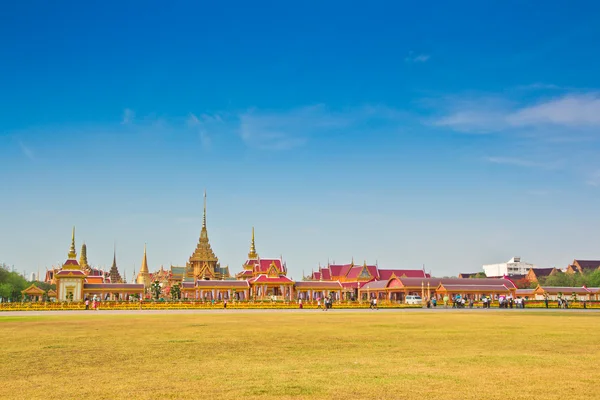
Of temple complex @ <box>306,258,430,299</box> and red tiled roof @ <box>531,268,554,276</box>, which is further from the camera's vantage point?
red tiled roof @ <box>531,268,554,276</box>

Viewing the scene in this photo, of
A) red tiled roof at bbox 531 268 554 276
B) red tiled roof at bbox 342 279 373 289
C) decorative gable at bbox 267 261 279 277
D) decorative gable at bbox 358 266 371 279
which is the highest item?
decorative gable at bbox 267 261 279 277

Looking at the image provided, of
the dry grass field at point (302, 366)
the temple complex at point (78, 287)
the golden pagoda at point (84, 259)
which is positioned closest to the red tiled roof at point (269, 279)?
the temple complex at point (78, 287)

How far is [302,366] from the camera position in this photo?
1483 centimetres

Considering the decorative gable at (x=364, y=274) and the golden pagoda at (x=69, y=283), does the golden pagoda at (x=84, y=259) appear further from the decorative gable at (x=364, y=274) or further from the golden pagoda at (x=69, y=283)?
the decorative gable at (x=364, y=274)

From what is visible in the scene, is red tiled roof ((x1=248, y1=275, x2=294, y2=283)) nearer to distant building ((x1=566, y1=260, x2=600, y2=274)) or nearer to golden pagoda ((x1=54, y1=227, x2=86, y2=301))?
golden pagoda ((x1=54, y1=227, x2=86, y2=301))

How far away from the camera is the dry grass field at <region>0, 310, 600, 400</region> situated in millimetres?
11469

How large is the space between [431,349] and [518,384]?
646cm

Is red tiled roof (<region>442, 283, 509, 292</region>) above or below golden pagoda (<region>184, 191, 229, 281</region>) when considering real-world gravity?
below

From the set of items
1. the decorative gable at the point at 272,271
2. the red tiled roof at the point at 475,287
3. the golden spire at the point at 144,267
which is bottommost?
the red tiled roof at the point at 475,287

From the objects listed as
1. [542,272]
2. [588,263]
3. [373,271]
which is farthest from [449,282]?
[588,263]

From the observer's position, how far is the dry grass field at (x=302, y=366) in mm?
11469

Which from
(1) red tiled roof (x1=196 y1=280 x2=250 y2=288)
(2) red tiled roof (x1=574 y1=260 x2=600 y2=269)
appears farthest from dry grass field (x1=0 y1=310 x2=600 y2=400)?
(2) red tiled roof (x1=574 y1=260 x2=600 y2=269)

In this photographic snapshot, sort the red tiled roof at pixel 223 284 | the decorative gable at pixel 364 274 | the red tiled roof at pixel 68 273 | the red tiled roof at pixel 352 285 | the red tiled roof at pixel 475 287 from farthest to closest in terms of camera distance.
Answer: the decorative gable at pixel 364 274 < the red tiled roof at pixel 352 285 < the red tiled roof at pixel 223 284 < the red tiled roof at pixel 68 273 < the red tiled roof at pixel 475 287

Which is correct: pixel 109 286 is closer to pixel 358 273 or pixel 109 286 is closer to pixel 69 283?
pixel 69 283
